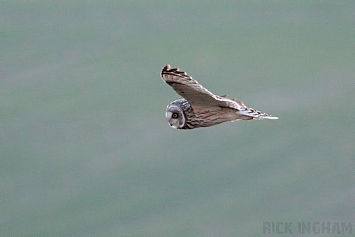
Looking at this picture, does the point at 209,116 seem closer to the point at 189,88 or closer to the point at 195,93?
the point at 195,93

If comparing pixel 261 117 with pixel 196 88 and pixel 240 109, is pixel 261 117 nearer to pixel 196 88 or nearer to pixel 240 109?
pixel 240 109

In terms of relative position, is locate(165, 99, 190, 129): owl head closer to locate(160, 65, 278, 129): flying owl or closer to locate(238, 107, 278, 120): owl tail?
locate(160, 65, 278, 129): flying owl

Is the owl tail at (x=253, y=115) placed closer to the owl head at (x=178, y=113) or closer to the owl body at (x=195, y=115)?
the owl body at (x=195, y=115)

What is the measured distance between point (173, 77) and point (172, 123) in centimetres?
83

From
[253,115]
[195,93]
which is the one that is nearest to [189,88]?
[195,93]

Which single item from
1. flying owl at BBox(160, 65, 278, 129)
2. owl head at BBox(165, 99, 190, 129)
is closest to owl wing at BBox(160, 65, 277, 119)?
flying owl at BBox(160, 65, 278, 129)

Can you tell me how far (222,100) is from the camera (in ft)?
25.2

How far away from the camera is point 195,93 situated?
7.55 meters

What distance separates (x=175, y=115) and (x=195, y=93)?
520 millimetres

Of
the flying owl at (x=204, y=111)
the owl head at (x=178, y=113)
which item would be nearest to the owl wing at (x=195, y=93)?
the flying owl at (x=204, y=111)

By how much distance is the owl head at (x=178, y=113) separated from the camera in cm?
796

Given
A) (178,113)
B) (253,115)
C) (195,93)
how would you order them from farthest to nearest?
(178,113) < (253,115) < (195,93)

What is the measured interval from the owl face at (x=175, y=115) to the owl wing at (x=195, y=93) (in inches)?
6.0

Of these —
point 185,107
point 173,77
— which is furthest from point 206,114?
point 173,77
